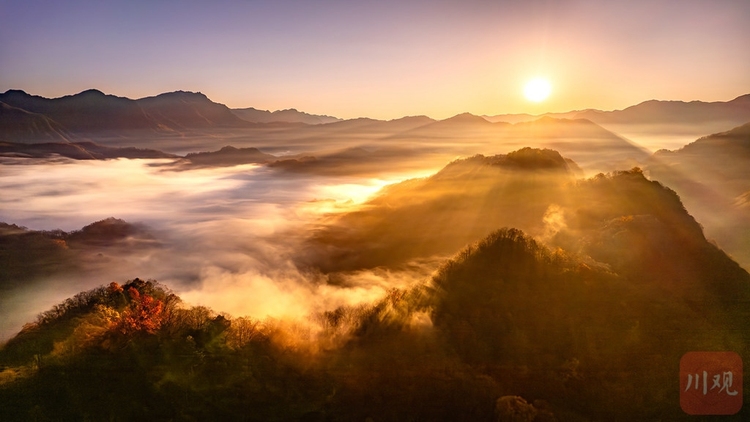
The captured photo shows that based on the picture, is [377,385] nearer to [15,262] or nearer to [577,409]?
[577,409]

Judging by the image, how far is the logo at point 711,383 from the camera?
30.0m

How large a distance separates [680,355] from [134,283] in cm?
5070

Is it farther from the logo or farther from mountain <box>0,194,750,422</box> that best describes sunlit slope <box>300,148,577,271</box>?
the logo

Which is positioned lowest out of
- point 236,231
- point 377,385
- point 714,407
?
point 236,231

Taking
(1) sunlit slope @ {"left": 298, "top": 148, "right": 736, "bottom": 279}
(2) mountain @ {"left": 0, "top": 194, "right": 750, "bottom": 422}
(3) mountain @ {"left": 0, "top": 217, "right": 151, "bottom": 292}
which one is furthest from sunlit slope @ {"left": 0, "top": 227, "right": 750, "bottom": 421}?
(3) mountain @ {"left": 0, "top": 217, "right": 151, "bottom": 292}

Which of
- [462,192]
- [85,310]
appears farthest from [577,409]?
[462,192]

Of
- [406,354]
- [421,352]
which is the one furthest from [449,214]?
[406,354]

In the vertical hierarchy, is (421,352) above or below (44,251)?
above

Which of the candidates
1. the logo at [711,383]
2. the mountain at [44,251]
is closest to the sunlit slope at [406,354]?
the logo at [711,383]

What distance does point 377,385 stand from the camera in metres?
29.2

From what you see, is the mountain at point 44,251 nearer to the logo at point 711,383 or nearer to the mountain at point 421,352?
the mountain at point 421,352

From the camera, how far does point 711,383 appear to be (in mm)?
32125

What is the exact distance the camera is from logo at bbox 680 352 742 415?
30.0m

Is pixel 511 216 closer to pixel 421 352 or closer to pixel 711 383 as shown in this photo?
pixel 711 383
